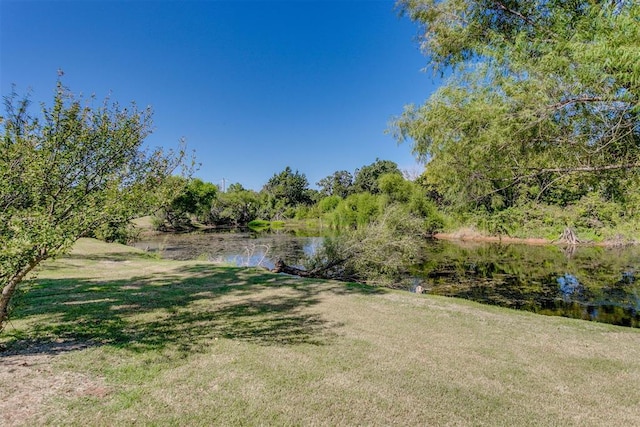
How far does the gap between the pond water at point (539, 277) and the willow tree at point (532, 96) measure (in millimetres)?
5415

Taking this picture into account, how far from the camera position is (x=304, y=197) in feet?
276

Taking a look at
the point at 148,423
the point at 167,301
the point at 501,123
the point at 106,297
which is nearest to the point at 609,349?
the point at 501,123

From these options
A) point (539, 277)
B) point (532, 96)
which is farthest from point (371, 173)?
point (532, 96)

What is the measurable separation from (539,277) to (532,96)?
45.3ft

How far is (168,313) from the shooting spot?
646 cm

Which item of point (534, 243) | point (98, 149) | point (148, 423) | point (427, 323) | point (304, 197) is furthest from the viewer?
point (304, 197)

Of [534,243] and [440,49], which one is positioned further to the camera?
[534,243]

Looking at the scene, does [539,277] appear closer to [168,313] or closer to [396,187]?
[168,313]

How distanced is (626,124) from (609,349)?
3.59m

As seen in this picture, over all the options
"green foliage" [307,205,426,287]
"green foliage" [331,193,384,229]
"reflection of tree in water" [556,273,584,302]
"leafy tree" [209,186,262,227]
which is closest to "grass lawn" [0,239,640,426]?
"reflection of tree in water" [556,273,584,302]

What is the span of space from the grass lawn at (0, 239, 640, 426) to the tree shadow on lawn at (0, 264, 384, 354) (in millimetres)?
40

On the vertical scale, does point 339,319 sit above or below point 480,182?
below

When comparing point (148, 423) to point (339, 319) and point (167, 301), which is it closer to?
point (339, 319)

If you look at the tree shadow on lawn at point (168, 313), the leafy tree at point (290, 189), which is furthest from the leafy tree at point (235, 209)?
the tree shadow on lawn at point (168, 313)
